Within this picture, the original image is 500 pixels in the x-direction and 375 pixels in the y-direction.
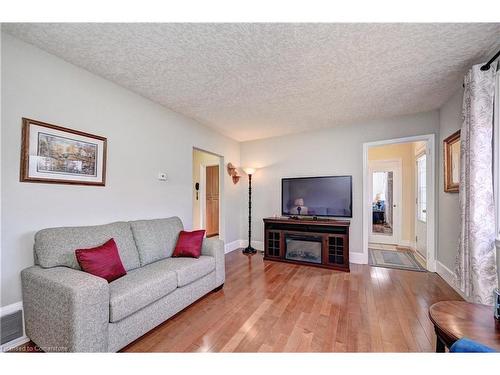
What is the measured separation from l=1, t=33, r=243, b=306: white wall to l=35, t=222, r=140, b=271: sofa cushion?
6.4 inches

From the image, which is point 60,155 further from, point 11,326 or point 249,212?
point 249,212

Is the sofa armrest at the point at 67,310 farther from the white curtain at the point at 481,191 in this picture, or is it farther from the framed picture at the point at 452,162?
the framed picture at the point at 452,162

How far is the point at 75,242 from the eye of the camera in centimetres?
181

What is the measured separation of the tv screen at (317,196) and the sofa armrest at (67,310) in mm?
3167

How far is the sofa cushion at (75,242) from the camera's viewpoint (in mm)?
1676

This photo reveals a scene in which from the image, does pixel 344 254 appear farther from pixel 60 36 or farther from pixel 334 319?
pixel 60 36

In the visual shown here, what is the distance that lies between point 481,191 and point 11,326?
394 cm

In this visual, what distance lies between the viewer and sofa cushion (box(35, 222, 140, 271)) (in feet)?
5.50

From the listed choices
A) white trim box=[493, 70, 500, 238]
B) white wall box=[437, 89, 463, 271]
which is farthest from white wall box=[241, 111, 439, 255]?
white trim box=[493, 70, 500, 238]

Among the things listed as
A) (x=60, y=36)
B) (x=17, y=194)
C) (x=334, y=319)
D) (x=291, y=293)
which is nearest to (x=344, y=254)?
(x=291, y=293)

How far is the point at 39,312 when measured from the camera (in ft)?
4.89

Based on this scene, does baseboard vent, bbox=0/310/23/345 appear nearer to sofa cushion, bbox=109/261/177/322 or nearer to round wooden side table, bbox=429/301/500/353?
sofa cushion, bbox=109/261/177/322

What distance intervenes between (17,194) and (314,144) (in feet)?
13.0
